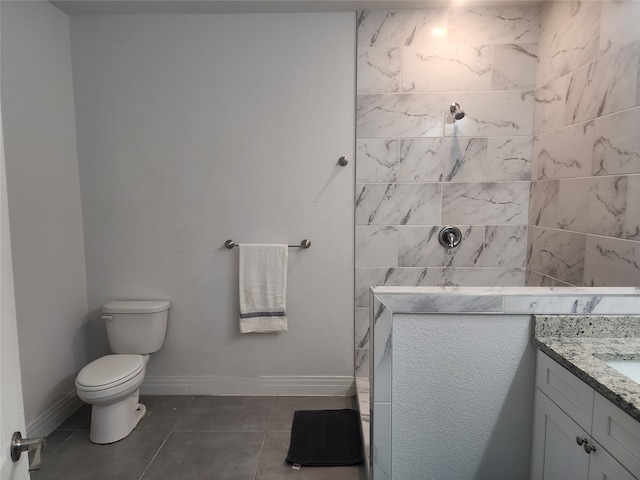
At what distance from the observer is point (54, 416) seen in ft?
7.71

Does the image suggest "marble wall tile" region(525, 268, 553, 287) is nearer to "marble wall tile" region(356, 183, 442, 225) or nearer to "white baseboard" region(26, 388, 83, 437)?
"marble wall tile" region(356, 183, 442, 225)

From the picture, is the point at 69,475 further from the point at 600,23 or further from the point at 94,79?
the point at 600,23

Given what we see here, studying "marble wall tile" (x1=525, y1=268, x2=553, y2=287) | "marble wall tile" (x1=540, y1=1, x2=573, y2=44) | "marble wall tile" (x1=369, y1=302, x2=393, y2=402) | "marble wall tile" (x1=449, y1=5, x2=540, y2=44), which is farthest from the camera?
"marble wall tile" (x1=449, y1=5, x2=540, y2=44)

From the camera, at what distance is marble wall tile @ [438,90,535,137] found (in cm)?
249

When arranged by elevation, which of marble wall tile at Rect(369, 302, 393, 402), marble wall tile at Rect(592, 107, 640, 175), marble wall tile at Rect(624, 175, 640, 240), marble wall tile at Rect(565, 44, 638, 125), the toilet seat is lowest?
the toilet seat

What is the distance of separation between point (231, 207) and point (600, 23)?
224cm

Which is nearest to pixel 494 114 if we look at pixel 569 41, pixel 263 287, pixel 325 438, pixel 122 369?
pixel 569 41

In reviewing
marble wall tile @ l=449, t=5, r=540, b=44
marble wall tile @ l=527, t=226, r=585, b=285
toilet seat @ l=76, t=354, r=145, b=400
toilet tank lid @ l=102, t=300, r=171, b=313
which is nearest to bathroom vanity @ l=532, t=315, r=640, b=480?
marble wall tile @ l=527, t=226, r=585, b=285

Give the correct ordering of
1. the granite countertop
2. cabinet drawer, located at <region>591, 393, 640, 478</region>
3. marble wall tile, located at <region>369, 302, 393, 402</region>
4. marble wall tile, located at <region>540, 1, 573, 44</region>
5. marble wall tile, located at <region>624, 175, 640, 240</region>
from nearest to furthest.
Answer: cabinet drawer, located at <region>591, 393, 640, 478</region>, the granite countertop, marble wall tile, located at <region>369, 302, 393, 402</region>, marble wall tile, located at <region>624, 175, 640, 240</region>, marble wall tile, located at <region>540, 1, 573, 44</region>

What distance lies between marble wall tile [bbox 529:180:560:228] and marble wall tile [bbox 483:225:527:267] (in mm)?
118

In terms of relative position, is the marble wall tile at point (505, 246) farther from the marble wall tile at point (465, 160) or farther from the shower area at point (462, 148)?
the marble wall tile at point (465, 160)

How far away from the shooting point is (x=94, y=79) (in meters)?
2.55

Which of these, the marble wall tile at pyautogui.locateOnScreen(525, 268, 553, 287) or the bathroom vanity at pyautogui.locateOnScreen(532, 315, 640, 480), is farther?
the marble wall tile at pyautogui.locateOnScreen(525, 268, 553, 287)

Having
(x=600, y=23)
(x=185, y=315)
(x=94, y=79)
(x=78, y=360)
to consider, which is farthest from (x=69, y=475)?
(x=600, y=23)
